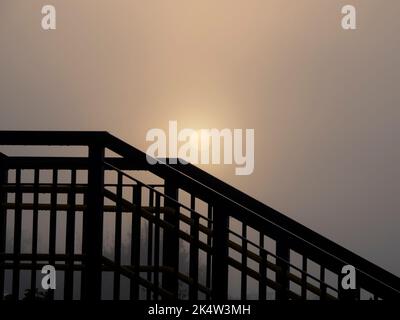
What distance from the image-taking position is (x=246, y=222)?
3.95 meters

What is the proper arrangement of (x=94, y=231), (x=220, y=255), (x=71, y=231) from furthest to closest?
1. (x=71, y=231)
2. (x=94, y=231)
3. (x=220, y=255)

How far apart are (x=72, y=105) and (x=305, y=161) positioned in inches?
100

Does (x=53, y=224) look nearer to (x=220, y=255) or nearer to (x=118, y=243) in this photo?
(x=118, y=243)

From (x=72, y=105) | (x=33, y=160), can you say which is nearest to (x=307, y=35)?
(x=72, y=105)

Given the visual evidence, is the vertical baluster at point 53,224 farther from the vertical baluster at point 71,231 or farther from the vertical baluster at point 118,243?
the vertical baluster at point 118,243

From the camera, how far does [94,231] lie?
4.14 metres

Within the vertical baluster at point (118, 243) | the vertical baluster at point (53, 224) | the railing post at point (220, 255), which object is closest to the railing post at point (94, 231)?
the vertical baluster at point (118, 243)

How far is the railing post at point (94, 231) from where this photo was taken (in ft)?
13.6

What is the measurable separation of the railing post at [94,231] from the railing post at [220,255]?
63 cm

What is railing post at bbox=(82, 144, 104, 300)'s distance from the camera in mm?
4133

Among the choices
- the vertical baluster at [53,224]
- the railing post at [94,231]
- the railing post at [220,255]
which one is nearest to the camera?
the railing post at [220,255]

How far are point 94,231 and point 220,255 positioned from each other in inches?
27.1

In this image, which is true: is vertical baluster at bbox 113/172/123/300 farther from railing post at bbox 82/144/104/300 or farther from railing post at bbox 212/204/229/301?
railing post at bbox 212/204/229/301

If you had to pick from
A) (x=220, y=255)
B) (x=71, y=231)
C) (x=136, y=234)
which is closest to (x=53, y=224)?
(x=71, y=231)
